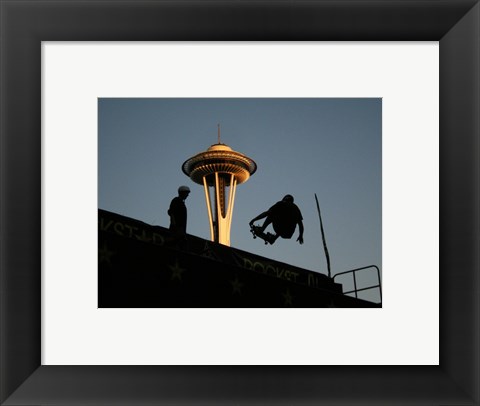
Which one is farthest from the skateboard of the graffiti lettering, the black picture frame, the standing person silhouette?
the black picture frame

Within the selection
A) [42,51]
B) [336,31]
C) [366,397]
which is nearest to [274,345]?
[366,397]

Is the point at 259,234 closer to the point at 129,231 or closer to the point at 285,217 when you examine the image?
the point at 285,217

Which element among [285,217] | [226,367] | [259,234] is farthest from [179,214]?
[226,367]

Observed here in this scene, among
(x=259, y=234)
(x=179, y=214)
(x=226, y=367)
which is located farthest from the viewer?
(x=259, y=234)

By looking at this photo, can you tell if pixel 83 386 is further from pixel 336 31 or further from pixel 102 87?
pixel 336 31

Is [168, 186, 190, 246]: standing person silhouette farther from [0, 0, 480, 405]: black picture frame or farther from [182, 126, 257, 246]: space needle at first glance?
[0, 0, 480, 405]: black picture frame

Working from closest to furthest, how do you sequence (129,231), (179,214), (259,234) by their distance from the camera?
(129,231)
(179,214)
(259,234)
